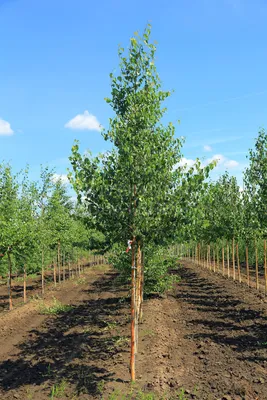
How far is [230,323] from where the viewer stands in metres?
14.7

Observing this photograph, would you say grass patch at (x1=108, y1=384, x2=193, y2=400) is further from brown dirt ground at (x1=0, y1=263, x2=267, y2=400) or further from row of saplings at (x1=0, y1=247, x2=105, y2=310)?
row of saplings at (x1=0, y1=247, x2=105, y2=310)

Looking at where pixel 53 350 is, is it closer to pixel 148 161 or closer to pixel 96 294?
pixel 148 161

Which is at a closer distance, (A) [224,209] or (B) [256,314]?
(B) [256,314]

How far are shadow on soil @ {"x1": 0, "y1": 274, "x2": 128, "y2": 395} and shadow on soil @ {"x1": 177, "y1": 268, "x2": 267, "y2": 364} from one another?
370 cm

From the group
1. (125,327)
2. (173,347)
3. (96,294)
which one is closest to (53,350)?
(125,327)

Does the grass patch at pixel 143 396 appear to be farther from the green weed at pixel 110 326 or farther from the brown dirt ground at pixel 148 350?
the green weed at pixel 110 326

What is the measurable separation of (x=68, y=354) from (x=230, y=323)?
276 inches

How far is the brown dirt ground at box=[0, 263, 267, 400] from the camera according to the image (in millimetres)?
8633

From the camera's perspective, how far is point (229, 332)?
1346 cm

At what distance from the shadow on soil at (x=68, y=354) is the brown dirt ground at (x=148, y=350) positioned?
29 mm

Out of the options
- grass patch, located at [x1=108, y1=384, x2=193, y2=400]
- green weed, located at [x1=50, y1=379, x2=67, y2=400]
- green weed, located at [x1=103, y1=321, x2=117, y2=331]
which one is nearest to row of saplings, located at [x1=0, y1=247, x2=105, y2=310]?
green weed, located at [x1=103, y1=321, x2=117, y2=331]

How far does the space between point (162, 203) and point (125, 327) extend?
7472mm

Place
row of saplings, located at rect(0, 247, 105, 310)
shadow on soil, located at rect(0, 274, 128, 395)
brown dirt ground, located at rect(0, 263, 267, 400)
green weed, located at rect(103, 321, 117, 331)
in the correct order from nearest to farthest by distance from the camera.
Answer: brown dirt ground, located at rect(0, 263, 267, 400) → shadow on soil, located at rect(0, 274, 128, 395) → green weed, located at rect(103, 321, 117, 331) → row of saplings, located at rect(0, 247, 105, 310)

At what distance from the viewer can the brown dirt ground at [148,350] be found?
28.3 ft
